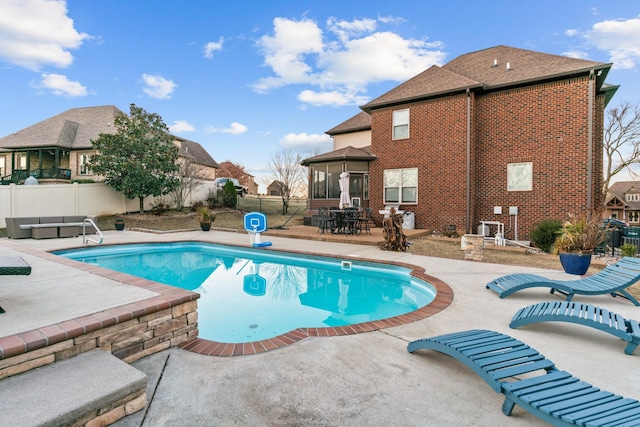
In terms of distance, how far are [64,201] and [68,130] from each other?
1411cm

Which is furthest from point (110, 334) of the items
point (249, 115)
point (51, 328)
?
point (249, 115)

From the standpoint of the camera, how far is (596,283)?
482 cm

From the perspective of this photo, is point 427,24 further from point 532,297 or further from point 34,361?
point 34,361

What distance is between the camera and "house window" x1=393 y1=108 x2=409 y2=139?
47.9 feet

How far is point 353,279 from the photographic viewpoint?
735cm

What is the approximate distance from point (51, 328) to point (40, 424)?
1144 millimetres

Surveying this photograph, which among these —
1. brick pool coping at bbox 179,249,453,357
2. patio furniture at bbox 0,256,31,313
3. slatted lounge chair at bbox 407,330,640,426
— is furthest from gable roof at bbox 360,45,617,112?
patio furniture at bbox 0,256,31,313

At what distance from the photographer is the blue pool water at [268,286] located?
498 cm

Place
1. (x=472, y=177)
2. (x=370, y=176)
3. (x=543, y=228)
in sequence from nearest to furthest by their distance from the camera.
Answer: (x=543, y=228) → (x=472, y=177) → (x=370, y=176)

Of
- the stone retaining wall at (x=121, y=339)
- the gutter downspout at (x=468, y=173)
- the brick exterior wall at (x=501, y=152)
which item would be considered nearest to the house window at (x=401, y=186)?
the brick exterior wall at (x=501, y=152)

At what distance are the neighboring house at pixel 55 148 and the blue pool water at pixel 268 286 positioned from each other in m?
15.3

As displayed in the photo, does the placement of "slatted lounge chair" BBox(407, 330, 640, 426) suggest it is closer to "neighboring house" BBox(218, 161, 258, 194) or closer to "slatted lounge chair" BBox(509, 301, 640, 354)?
"slatted lounge chair" BBox(509, 301, 640, 354)

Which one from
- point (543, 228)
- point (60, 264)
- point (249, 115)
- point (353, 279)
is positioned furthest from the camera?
point (249, 115)

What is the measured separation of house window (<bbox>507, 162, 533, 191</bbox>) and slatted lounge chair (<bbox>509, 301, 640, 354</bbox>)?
10047mm
